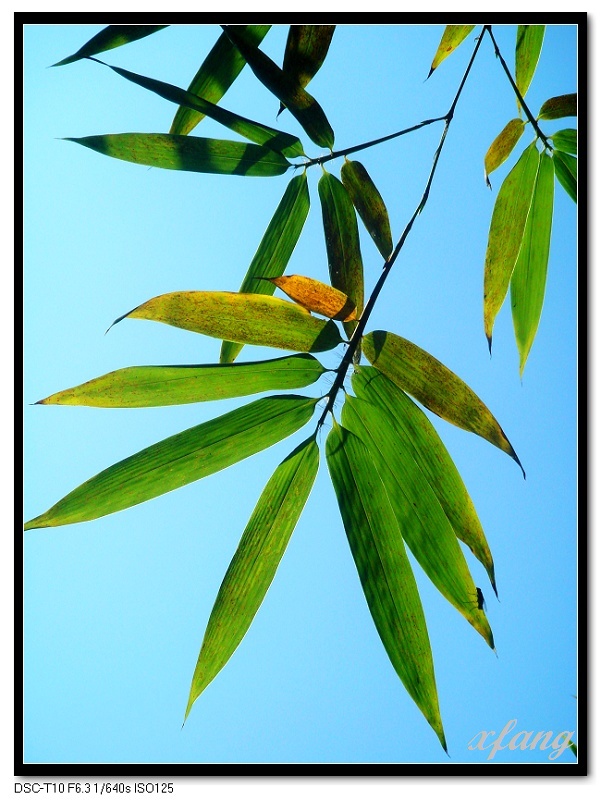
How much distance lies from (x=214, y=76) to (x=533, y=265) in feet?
1.70

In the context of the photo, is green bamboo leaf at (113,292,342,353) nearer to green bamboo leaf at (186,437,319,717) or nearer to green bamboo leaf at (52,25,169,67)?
green bamboo leaf at (186,437,319,717)

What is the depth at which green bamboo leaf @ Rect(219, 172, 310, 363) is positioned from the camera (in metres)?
0.81

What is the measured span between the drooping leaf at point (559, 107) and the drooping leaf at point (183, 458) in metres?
0.59

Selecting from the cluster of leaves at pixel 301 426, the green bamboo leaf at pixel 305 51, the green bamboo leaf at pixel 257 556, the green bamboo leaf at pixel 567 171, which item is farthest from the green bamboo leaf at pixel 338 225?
the green bamboo leaf at pixel 567 171

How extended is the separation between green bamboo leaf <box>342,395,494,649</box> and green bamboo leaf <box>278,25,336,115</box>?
0.42 metres

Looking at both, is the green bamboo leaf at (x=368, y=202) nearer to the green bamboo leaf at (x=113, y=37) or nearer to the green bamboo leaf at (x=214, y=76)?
the green bamboo leaf at (x=214, y=76)

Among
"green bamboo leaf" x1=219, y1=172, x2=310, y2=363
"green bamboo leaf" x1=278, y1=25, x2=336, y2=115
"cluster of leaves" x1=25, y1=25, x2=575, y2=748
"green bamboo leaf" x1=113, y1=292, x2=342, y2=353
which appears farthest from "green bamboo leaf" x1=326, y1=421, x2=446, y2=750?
"green bamboo leaf" x1=278, y1=25, x2=336, y2=115

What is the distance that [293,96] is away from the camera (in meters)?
0.75

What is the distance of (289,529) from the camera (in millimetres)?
704

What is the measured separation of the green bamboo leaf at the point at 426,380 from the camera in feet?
2.24

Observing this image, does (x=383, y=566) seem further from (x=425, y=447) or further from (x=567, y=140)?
(x=567, y=140)

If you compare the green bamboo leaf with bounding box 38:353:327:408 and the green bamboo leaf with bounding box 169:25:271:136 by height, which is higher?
the green bamboo leaf with bounding box 169:25:271:136

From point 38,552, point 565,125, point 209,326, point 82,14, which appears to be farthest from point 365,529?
point 82,14

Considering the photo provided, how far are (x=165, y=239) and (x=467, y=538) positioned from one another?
23.4 inches
